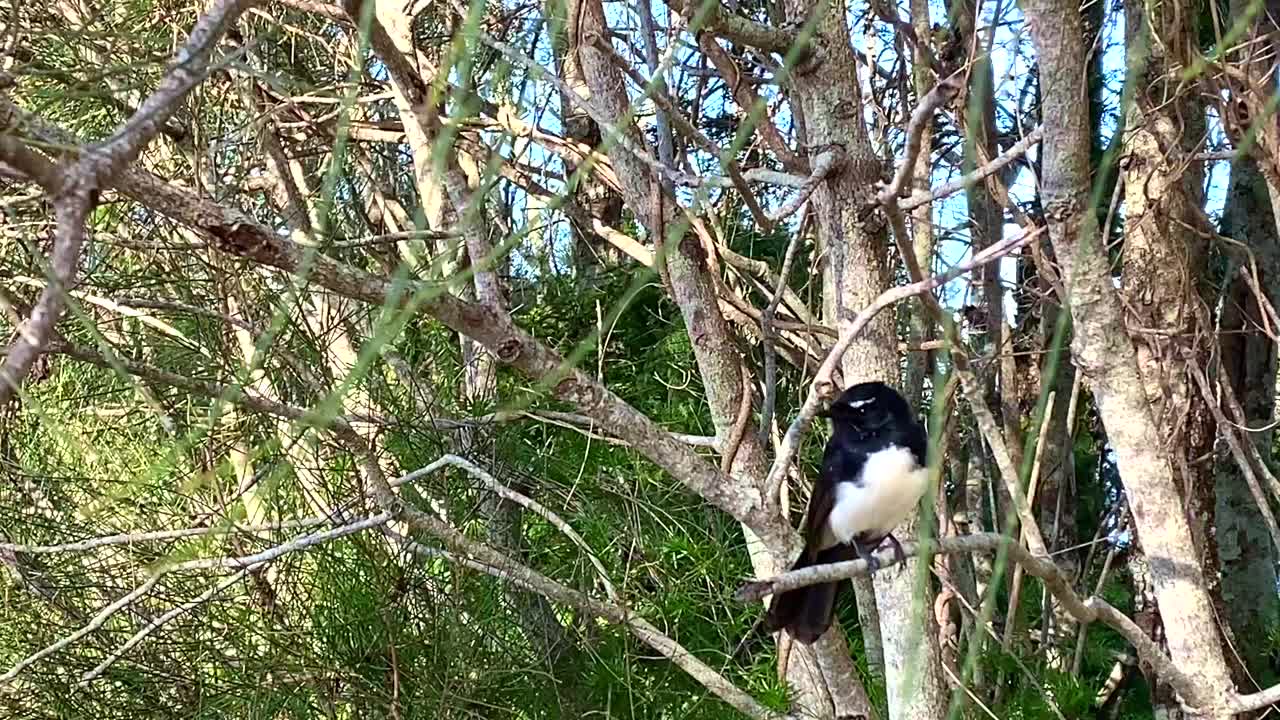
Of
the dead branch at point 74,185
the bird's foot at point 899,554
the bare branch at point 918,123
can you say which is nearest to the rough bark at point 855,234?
the bird's foot at point 899,554

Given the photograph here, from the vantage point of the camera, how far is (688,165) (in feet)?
5.61

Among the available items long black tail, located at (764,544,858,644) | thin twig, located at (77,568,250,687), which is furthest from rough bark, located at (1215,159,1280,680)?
thin twig, located at (77,568,250,687)

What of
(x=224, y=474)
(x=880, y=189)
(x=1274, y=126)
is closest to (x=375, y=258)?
(x=224, y=474)

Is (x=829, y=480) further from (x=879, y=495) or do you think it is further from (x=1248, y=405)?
(x=1248, y=405)

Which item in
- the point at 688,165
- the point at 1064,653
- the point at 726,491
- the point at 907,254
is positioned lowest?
Result: the point at 1064,653

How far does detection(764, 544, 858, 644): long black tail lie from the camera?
138cm

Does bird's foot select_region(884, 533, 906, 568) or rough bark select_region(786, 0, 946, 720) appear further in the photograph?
bird's foot select_region(884, 533, 906, 568)

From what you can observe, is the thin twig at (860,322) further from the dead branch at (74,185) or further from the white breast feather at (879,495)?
the dead branch at (74,185)

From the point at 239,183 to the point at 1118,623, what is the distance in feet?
4.03

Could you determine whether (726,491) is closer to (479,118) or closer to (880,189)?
(880,189)

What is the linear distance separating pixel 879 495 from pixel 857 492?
3 centimetres

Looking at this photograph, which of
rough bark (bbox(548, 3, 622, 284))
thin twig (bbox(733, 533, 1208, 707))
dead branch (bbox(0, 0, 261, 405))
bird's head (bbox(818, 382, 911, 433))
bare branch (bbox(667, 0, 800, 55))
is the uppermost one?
rough bark (bbox(548, 3, 622, 284))

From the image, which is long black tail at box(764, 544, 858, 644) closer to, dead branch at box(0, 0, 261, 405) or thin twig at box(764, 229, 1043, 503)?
thin twig at box(764, 229, 1043, 503)

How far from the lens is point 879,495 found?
1.42 m
